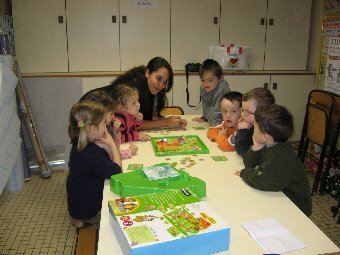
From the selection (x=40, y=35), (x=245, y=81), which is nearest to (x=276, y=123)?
(x=245, y=81)

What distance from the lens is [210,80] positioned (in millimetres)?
2637

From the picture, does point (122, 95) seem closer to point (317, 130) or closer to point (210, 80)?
point (210, 80)

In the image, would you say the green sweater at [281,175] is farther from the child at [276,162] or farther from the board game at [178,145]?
the board game at [178,145]

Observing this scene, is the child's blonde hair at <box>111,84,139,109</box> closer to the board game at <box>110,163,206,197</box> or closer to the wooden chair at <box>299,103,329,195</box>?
the board game at <box>110,163,206,197</box>

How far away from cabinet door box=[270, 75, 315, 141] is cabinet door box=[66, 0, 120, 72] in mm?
1794

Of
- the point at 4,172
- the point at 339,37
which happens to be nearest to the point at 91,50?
the point at 4,172

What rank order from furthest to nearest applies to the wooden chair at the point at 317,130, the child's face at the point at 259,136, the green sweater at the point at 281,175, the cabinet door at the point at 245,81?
the cabinet door at the point at 245,81, the wooden chair at the point at 317,130, the child's face at the point at 259,136, the green sweater at the point at 281,175

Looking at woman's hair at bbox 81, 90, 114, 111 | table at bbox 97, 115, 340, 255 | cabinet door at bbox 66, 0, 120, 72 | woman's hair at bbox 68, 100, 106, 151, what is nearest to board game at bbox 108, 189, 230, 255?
table at bbox 97, 115, 340, 255

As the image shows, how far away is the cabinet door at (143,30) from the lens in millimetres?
3793

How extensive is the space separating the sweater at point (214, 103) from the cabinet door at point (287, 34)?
1718 mm

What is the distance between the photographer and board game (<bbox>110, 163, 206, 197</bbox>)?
1375mm

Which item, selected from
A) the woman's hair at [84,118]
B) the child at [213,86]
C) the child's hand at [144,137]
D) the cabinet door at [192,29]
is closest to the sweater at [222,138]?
the child at [213,86]

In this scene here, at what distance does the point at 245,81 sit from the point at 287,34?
A: 0.79m

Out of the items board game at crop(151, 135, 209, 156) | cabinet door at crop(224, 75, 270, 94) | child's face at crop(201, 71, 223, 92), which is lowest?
board game at crop(151, 135, 209, 156)
